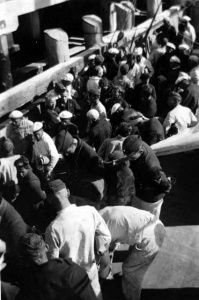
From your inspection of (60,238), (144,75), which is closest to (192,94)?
(144,75)

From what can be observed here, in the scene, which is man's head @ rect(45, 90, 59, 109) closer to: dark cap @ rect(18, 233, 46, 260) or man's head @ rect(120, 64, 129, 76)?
man's head @ rect(120, 64, 129, 76)

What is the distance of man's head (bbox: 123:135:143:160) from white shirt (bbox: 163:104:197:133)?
1436 mm

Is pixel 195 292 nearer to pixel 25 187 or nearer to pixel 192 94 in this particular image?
pixel 25 187

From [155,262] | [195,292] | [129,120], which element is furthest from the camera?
[129,120]

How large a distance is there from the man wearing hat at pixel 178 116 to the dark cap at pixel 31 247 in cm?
325

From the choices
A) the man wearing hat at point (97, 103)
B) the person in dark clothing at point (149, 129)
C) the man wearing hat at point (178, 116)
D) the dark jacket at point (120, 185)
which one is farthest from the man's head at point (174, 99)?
the dark jacket at point (120, 185)

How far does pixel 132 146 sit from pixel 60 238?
1.46 m

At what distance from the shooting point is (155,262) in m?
5.09

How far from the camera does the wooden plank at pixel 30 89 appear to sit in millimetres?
7746

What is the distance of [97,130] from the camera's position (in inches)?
236

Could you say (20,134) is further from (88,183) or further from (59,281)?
(59,281)

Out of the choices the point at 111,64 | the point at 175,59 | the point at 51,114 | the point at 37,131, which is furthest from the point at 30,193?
the point at 175,59

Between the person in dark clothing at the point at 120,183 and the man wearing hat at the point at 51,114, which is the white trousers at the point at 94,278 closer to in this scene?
the person in dark clothing at the point at 120,183

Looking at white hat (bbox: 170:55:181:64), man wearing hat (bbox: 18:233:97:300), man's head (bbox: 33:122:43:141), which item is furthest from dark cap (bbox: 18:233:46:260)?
white hat (bbox: 170:55:181:64)
